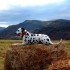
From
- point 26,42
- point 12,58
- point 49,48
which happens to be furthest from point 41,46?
point 26,42

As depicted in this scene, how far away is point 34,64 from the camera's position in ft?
44.8

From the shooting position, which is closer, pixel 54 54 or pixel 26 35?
pixel 54 54

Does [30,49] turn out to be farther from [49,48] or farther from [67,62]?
[67,62]

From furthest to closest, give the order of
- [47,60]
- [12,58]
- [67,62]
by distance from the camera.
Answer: [12,58], [47,60], [67,62]

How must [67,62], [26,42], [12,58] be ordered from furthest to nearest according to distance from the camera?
[26,42]
[12,58]
[67,62]

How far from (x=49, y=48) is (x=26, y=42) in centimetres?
325

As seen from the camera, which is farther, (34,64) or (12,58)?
(12,58)

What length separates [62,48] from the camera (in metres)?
14.4

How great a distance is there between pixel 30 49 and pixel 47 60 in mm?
923

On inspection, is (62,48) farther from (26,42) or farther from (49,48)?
(26,42)

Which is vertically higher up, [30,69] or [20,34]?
[20,34]

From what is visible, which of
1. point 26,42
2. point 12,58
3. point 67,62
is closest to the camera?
point 67,62

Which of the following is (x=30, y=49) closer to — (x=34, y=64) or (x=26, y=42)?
(x=34, y=64)

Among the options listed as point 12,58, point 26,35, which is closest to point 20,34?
point 26,35
